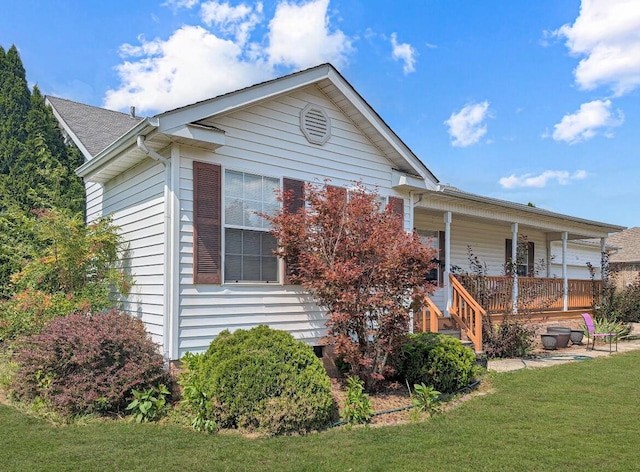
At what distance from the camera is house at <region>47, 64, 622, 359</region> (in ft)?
21.3

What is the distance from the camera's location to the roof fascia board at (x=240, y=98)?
6289mm

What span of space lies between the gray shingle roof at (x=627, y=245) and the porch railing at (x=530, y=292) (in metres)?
17.0

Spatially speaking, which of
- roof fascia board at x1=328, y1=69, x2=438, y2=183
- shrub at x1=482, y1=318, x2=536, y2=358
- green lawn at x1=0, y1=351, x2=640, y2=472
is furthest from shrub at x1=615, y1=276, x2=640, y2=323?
green lawn at x1=0, y1=351, x2=640, y2=472

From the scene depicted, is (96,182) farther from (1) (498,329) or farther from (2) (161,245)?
(1) (498,329)

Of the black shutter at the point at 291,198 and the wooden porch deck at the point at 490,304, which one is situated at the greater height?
the black shutter at the point at 291,198

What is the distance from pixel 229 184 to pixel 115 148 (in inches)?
70.5

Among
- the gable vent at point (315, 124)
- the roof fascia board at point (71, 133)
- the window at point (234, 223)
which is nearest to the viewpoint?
the window at point (234, 223)

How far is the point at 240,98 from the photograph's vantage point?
22.9 feet

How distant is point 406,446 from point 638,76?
13.1 m

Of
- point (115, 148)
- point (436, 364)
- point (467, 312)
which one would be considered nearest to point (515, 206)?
point (467, 312)

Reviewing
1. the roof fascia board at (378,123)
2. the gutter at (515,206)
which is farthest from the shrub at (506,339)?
the roof fascia board at (378,123)

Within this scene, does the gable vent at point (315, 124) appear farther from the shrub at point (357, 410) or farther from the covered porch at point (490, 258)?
the shrub at point (357, 410)

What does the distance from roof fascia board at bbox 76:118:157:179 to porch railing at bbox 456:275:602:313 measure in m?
7.71

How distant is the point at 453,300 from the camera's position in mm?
11133
